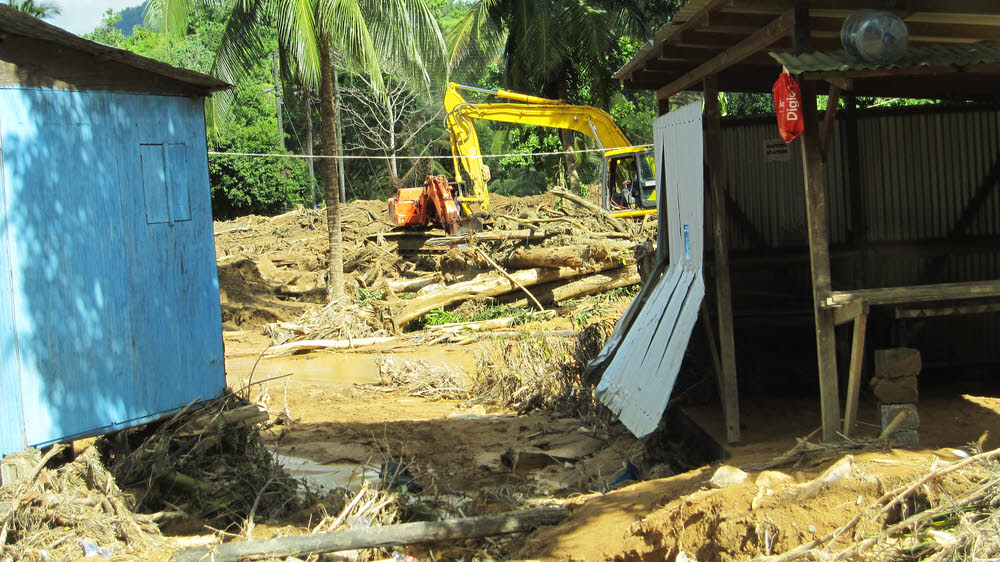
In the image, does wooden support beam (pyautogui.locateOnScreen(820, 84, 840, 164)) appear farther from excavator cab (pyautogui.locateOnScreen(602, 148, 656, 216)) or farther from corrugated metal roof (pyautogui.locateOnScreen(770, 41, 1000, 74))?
excavator cab (pyautogui.locateOnScreen(602, 148, 656, 216))

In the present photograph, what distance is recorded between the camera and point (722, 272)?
6.72m

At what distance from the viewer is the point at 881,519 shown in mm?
3988

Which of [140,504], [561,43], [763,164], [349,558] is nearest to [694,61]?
[763,164]

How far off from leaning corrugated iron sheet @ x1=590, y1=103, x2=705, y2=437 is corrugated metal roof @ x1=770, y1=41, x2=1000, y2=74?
141cm

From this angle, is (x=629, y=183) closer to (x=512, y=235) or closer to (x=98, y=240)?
(x=512, y=235)

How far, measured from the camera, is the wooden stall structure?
5.33 meters

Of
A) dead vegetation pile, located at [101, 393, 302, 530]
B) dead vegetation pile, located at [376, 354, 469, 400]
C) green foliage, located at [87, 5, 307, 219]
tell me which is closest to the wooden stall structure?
dead vegetation pile, located at [101, 393, 302, 530]

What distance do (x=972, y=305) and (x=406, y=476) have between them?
462cm

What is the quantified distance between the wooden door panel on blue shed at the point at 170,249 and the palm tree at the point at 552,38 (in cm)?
1736

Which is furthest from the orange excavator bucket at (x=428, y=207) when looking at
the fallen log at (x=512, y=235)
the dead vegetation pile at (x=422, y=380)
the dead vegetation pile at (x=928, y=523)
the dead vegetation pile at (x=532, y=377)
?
the dead vegetation pile at (x=928, y=523)

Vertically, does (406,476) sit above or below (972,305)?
below

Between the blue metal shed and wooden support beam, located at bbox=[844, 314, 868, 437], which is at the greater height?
the blue metal shed

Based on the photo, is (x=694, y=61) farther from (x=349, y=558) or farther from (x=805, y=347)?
(x=349, y=558)

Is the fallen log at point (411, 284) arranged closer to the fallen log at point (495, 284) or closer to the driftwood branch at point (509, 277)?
the fallen log at point (495, 284)
